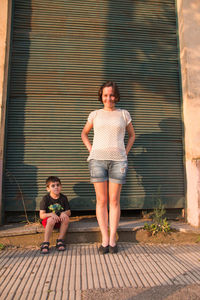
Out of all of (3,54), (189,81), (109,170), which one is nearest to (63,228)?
(109,170)

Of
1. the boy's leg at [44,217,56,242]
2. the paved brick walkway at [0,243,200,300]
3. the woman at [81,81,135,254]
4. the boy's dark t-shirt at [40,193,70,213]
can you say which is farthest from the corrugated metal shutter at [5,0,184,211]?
the paved brick walkway at [0,243,200,300]

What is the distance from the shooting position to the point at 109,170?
2.90 meters

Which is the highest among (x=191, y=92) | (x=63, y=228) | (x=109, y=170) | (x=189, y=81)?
(x=189, y=81)

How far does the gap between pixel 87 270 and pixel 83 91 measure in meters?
2.74

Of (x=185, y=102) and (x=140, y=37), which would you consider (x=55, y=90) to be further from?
(x=185, y=102)

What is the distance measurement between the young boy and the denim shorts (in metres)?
0.69

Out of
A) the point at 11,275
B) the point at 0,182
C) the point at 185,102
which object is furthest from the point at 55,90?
the point at 11,275

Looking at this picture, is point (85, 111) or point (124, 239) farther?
point (85, 111)

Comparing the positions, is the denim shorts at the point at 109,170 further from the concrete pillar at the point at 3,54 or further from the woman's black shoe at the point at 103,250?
the concrete pillar at the point at 3,54

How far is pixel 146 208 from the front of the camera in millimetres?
3748

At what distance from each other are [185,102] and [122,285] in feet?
9.99

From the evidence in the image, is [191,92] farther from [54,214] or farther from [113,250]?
[54,214]

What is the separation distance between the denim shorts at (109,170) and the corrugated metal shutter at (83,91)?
92cm

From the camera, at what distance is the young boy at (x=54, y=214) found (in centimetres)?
288
